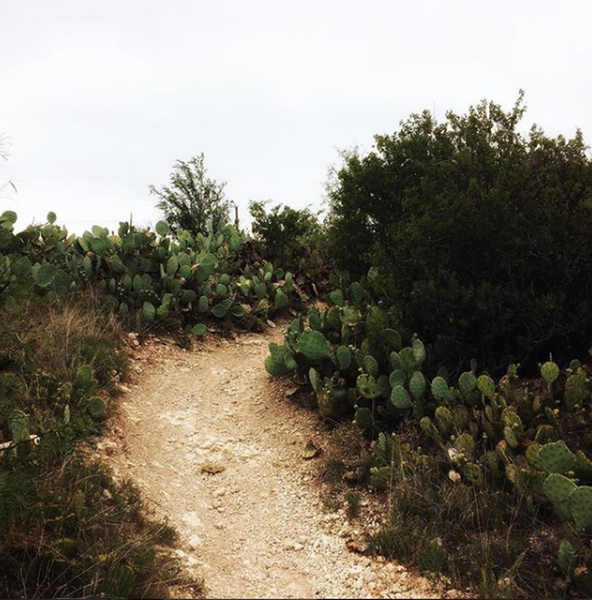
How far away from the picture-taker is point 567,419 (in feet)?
16.9

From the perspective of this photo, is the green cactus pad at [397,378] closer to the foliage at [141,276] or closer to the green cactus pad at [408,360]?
the green cactus pad at [408,360]

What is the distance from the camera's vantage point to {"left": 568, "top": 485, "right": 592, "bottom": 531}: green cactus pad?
156 inches

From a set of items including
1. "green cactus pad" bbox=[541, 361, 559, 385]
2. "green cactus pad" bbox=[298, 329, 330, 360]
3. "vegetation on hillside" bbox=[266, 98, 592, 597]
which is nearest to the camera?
"vegetation on hillside" bbox=[266, 98, 592, 597]

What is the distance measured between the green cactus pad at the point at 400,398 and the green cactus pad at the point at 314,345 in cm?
132

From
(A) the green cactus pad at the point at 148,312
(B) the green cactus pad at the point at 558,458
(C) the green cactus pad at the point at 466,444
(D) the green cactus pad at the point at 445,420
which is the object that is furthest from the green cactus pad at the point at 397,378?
(A) the green cactus pad at the point at 148,312

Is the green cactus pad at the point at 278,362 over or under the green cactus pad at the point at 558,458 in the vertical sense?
over

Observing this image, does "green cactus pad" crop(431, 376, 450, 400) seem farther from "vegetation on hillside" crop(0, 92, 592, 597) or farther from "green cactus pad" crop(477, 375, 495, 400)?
"green cactus pad" crop(477, 375, 495, 400)

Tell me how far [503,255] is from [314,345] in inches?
87.1

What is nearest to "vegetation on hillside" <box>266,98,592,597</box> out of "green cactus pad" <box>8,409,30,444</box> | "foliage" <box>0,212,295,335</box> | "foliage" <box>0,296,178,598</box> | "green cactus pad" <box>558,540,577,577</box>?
"green cactus pad" <box>558,540,577,577</box>

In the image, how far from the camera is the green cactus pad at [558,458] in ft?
14.3

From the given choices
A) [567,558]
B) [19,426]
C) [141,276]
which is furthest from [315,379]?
[141,276]

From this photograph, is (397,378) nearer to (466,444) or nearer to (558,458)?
(466,444)

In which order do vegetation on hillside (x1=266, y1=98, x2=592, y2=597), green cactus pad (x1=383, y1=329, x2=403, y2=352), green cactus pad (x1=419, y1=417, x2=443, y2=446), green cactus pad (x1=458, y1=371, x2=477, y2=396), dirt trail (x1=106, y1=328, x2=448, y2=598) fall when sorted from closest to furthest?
dirt trail (x1=106, y1=328, x2=448, y2=598) → vegetation on hillside (x1=266, y1=98, x2=592, y2=597) → green cactus pad (x1=419, y1=417, x2=443, y2=446) → green cactus pad (x1=458, y1=371, x2=477, y2=396) → green cactus pad (x1=383, y1=329, x2=403, y2=352)

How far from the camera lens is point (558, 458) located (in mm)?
4363
